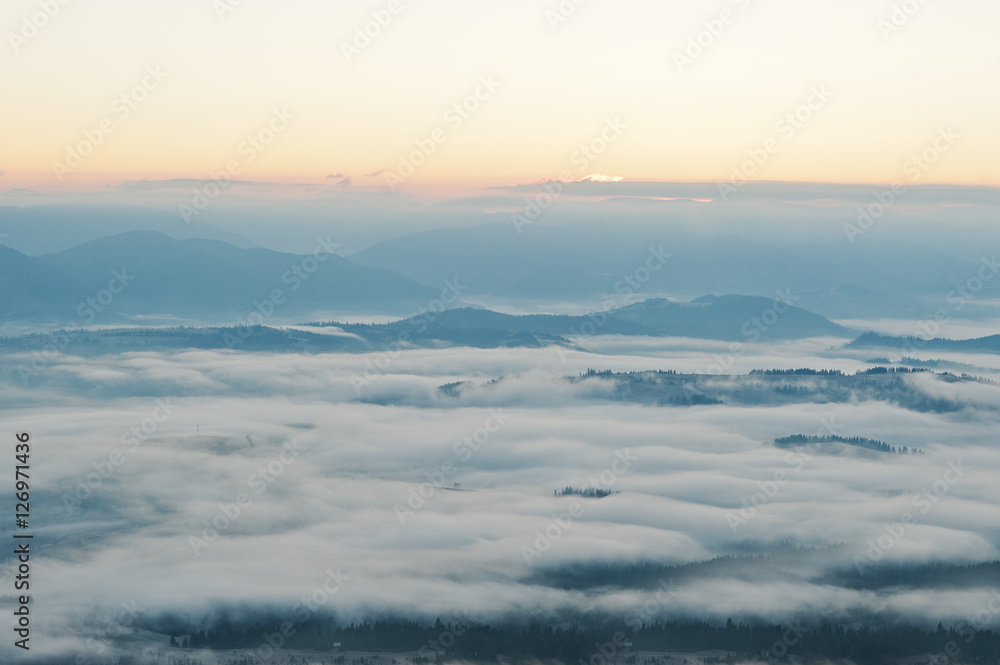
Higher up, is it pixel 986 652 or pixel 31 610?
pixel 31 610

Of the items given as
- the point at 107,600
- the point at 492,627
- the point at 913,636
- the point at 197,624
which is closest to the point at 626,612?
Answer: the point at 492,627

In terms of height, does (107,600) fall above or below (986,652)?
above

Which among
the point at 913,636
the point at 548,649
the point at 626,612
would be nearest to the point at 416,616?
the point at 548,649

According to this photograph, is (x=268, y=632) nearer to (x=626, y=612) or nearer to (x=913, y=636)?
(x=626, y=612)

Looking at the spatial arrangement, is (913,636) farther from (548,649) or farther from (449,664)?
(449,664)

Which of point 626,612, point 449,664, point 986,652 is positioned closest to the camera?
point 449,664

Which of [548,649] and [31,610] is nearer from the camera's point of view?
[548,649]

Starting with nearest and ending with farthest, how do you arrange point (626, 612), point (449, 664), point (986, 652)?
point (449, 664) → point (986, 652) → point (626, 612)

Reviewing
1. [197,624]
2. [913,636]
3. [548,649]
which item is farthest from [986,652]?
[197,624]

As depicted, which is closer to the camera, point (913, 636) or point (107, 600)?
point (913, 636)
